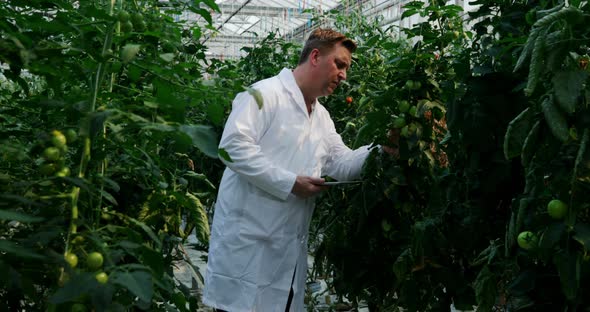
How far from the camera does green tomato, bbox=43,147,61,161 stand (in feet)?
4.02

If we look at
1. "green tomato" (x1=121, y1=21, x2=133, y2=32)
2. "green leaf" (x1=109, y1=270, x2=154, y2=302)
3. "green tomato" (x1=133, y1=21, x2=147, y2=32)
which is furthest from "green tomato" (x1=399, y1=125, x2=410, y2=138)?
"green leaf" (x1=109, y1=270, x2=154, y2=302)

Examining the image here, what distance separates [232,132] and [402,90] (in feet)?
2.23

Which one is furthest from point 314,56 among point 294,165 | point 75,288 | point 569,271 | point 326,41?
point 75,288

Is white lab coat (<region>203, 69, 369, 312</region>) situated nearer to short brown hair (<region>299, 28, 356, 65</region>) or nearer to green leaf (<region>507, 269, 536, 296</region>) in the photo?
short brown hair (<region>299, 28, 356, 65</region>)

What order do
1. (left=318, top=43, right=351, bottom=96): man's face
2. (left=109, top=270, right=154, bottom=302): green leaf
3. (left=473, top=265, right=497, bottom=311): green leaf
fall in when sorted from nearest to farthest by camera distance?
(left=109, top=270, right=154, bottom=302): green leaf < (left=473, top=265, right=497, bottom=311): green leaf < (left=318, top=43, right=351, bottom=96): man's face

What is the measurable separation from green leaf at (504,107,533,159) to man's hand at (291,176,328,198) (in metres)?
1.28

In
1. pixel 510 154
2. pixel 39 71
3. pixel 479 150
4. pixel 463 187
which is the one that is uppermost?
pixel 39 71

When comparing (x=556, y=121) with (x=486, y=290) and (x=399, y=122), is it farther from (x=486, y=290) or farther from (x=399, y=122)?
(x=399, y=122)

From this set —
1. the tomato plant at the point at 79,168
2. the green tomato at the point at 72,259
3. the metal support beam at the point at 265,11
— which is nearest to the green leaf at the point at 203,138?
the tomato plant at the point at 79,168

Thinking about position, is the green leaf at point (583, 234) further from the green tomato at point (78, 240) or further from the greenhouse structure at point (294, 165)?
the green tomato at point (78, 240)

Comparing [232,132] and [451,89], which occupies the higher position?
[451,89]

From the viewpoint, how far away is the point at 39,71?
1.26 m

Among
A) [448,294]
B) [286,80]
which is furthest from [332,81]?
[448,294]

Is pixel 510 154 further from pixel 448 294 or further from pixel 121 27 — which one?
pixel 448 294
